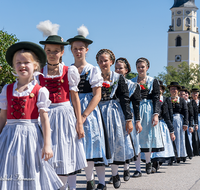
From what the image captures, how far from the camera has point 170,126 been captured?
31.3 ft

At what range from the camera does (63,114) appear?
15.8 ft

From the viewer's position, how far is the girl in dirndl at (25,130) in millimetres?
3842

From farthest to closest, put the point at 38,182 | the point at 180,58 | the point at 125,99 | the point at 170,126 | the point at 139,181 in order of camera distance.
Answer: the point at 180,58, the point at 170,126, the point at 139,181, the point at 125,99, the point at 38,182

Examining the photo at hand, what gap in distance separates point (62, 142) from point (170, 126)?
17.2ft

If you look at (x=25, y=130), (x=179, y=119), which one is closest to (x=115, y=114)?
(x=25, y=130)

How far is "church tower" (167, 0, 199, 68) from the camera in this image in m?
97.4

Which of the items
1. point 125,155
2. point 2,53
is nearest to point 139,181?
point 125,155

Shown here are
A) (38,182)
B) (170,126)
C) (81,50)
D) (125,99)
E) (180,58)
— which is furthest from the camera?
(180,58)

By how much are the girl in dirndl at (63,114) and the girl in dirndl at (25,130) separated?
684 millimetres

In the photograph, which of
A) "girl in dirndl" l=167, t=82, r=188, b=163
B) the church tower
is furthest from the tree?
"girl in dirndl" l=167, t=82, r=188, b=163

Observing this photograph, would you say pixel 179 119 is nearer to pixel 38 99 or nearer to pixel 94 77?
pixel 94 77

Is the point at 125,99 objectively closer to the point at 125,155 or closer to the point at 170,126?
the point at 125,155

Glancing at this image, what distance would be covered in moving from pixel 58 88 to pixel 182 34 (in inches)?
3801

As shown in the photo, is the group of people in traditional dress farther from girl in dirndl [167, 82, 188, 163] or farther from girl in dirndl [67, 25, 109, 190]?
girl in dirndl [167, 82, 188, 163]
